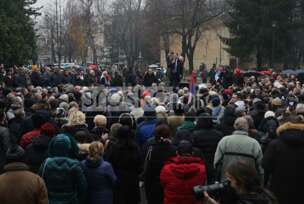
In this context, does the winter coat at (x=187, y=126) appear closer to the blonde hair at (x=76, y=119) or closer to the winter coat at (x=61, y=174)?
the blonde hair at (x=76, y=119)

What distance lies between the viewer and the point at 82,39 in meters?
72.2

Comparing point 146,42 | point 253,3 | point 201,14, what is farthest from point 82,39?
point 253,3

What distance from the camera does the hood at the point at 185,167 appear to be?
7.25 metres

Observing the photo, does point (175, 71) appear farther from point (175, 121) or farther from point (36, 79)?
point (175, 121)

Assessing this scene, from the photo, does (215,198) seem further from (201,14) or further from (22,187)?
(201,14)

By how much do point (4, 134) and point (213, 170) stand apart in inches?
133

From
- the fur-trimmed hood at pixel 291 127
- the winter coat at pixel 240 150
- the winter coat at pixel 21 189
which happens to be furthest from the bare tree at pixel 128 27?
the winter coat at pixel 21 189

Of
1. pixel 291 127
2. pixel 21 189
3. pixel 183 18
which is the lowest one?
pixel 21 189

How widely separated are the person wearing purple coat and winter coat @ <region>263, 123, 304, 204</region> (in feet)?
6.97

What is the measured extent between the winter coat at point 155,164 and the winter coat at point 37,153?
1460mm

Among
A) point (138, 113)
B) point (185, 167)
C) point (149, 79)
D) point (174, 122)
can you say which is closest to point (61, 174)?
point (185, 167)

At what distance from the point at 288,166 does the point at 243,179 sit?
3013 mm

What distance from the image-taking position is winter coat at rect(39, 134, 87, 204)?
709 centimetres

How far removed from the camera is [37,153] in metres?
8.14
